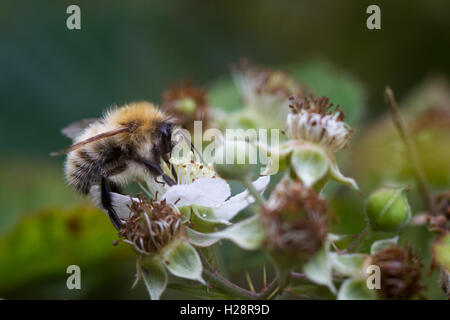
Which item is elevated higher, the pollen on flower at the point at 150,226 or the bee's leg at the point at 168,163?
the bee's leg at the point at 168,163

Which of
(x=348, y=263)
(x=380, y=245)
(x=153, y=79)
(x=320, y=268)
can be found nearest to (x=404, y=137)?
(x=380, y=245)

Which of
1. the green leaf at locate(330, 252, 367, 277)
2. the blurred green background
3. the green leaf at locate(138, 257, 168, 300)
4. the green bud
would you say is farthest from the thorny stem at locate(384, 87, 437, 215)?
the green leaf at locate(138, 257, 168, 300)

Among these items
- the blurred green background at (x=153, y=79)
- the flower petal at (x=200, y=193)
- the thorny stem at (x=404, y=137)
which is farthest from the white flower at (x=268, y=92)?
the flower petal at (x=200, y=193)

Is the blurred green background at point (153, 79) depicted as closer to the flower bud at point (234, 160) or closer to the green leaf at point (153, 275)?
the green leaf at point (153, 275)

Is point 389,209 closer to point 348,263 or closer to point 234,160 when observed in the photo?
point 348,263

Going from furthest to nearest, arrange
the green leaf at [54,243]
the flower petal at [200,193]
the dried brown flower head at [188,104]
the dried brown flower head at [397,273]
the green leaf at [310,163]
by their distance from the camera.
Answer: the dried brown flower head at [188,104] → the green leaf at [54,243] → the flower petal at [200,193] → the green leaf at [310,163] → the dried brown flower head at [397,273]

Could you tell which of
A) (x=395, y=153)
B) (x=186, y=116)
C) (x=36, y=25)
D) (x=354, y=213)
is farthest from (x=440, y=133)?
(x=36, y=25)
